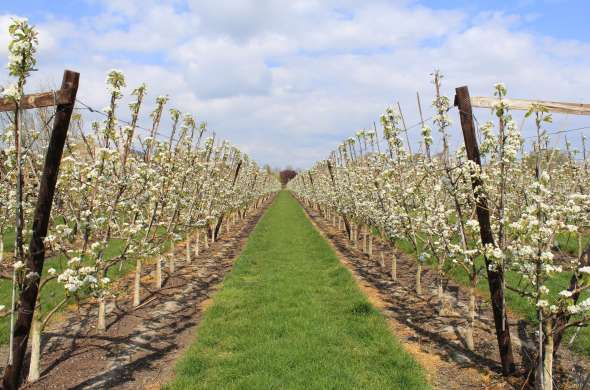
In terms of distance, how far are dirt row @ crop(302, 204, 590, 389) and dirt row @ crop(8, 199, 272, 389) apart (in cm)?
509

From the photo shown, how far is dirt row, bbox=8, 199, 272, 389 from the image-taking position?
7465mm

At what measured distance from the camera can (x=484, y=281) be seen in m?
13.5

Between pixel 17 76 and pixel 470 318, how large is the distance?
9163 millimetres

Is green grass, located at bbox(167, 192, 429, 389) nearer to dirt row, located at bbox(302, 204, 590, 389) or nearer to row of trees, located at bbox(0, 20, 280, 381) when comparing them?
dirt row, located at bbox(302, 204, 590, 389)

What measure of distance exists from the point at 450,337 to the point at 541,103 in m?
5.48

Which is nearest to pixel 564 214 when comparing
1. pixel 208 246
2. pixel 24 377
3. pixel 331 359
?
pixel 331 359

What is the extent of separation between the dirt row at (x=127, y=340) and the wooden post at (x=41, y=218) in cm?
107

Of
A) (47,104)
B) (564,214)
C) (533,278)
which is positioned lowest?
(533,278)

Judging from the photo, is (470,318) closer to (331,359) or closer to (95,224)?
(331,359)

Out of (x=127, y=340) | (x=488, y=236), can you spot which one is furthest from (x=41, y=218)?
(x=488, y=236)

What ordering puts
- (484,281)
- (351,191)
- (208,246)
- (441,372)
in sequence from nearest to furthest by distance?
→ (441,372), (484,281), (351,191), (208,246)

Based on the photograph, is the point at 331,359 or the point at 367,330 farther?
the point at 367,330

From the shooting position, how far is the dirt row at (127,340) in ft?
24.5

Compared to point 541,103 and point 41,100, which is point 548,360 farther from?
point 41,100
